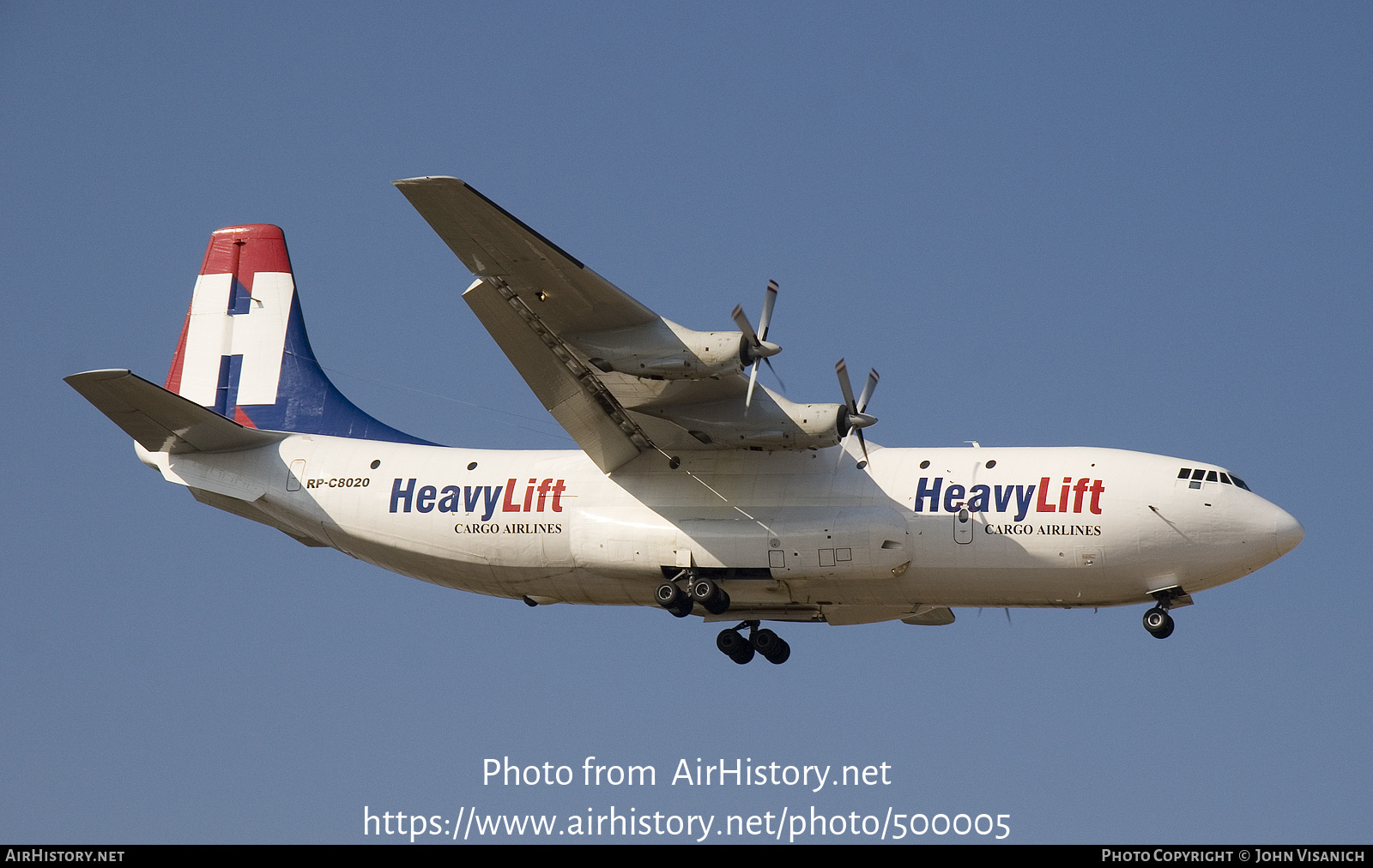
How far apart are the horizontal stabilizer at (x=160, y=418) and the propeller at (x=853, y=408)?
9.52 meters

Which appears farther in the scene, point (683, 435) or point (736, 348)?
point (683, 435)

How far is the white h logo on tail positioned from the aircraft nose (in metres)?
16.2

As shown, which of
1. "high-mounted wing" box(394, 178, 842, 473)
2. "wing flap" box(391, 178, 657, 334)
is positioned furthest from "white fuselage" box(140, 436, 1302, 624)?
"wing flap" box(391, 178, 657, 334)

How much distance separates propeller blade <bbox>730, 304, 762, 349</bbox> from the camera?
73.5 ft

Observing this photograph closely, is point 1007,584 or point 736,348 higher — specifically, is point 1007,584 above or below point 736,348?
below

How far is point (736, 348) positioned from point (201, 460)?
999cm

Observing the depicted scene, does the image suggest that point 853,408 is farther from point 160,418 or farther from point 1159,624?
point 160,418

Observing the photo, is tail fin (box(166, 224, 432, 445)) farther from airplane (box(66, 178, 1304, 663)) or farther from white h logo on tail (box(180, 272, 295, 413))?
airplane (box(66, 178, 1304, 663))

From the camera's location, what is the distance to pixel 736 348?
73.4 feet

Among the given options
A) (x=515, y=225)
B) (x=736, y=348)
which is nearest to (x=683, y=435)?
(x=736, y=348)

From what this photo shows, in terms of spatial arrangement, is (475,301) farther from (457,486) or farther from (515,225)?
(457,486)

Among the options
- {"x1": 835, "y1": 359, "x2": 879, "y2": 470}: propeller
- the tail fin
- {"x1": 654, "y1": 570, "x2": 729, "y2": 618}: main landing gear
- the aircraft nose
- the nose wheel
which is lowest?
the nose wheel
